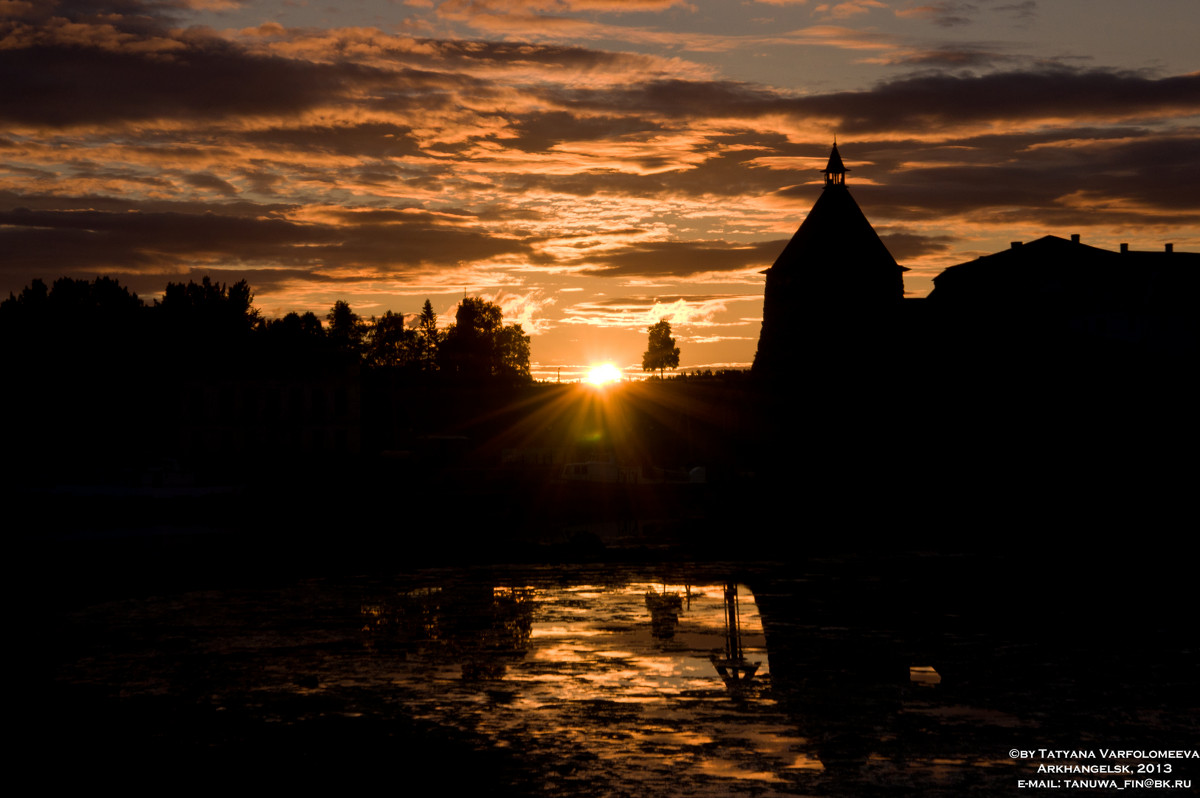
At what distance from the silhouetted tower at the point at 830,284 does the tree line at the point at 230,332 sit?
39195 millimetres

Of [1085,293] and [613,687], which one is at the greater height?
[1085,293]

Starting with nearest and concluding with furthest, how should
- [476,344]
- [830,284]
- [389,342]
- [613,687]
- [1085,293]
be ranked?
[613,687] → [1085,293] → [830,284] → [476,344] → [389,342]

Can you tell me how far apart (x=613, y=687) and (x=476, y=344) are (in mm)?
148844

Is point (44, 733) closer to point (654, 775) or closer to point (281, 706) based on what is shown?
point (281, 706)

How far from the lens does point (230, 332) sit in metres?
130

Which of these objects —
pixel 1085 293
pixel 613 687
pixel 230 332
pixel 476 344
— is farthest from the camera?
pixel 476 344

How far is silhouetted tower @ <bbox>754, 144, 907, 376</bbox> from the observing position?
91.8 m

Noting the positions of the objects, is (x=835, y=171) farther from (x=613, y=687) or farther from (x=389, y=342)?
(x=389, y=342)

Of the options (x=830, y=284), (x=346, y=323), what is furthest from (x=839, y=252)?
(x=346, y=323)

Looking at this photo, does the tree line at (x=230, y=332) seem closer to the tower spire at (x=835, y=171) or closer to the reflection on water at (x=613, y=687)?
the tower spire at (x=835, y=171)

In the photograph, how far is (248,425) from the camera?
9631 cm

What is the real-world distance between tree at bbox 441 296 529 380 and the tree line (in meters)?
0.15

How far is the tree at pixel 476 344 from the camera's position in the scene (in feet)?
541

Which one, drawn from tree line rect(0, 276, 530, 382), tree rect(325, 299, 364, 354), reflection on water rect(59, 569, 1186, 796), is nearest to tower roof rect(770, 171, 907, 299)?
tree line rect(0, 276, 530, 382)
